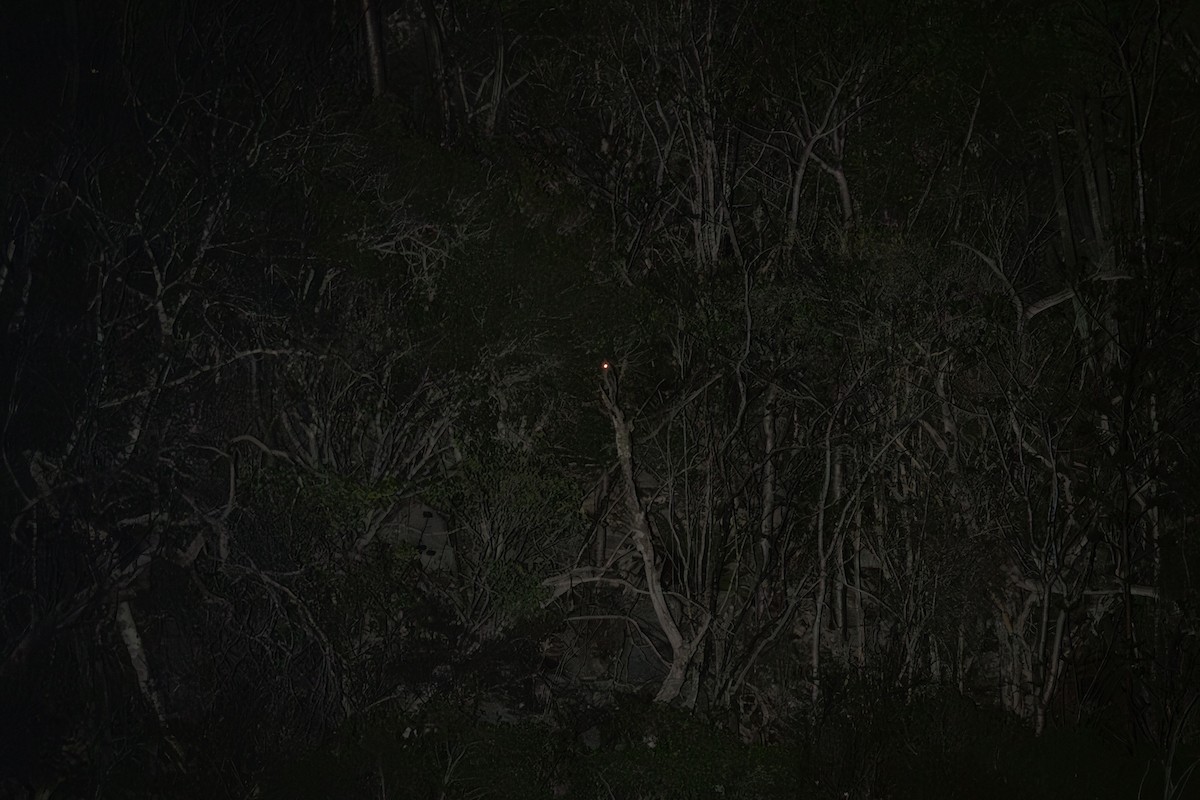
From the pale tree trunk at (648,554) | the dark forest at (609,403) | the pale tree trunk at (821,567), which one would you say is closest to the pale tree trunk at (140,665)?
the dark forest at (609,403)

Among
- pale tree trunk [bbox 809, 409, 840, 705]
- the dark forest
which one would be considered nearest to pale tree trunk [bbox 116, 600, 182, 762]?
the dark forest

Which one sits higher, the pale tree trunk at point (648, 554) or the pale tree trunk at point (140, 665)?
the pale tree trunk at point (648, 554)

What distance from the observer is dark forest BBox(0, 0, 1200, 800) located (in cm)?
810

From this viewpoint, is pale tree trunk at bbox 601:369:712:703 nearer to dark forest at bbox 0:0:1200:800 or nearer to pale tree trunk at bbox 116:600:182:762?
dark forest at bbox 0:0:1200:800

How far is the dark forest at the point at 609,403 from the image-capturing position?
8.10 meters

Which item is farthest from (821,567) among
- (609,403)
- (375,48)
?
(375,48)

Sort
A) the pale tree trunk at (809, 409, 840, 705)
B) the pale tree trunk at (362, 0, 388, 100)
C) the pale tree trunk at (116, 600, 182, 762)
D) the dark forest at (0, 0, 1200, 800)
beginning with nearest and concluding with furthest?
the dark forest at (0, 0, 1200, 800) → the pale tree trunk at (809, 409, 840, 705) → the pale tree trunk at (116, 600, 182, 762) → the pale tree trunk at (362, 0, 388, 100)

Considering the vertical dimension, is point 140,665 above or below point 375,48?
below

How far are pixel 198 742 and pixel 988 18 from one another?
311 inches

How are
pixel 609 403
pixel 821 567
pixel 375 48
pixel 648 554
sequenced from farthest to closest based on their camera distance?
1. pixel 375 48
2. pixel 648 554
3. pixel 609 403
4. pixel 821 567

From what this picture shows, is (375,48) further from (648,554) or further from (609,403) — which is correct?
(648,554)

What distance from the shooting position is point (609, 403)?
8.84 meters

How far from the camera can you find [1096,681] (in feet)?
26.2

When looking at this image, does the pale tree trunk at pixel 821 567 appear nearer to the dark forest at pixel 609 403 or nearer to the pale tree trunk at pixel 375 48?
the dark forest at pixel 609 403
